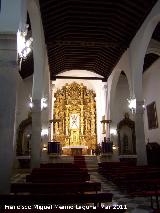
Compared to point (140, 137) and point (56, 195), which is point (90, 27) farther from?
point (56, 195)

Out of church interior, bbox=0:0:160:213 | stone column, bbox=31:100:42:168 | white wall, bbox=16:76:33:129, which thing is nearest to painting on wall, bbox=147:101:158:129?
church interior, bbox=0:0:160:213

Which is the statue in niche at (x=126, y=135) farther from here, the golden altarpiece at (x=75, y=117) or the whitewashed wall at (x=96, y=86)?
the golden altarpiece at (x=75, y=117)

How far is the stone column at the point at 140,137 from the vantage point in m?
11.5

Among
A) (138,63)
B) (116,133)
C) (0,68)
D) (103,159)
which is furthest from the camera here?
(116,133)

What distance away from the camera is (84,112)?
22.8m

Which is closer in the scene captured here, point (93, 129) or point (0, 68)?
point (0, 68)

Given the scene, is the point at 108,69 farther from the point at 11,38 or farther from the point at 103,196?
the point at 103,196

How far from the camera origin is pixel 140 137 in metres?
11.7

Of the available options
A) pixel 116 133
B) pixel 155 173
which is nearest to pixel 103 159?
pixel 116 133

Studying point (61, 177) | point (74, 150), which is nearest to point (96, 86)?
point (74, 150)

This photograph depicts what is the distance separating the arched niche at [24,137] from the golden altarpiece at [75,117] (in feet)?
13.5

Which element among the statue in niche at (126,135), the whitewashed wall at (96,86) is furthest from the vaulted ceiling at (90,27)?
the statue in niche at (126,135)

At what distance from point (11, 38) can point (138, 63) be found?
7.74 m

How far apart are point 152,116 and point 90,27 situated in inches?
290
